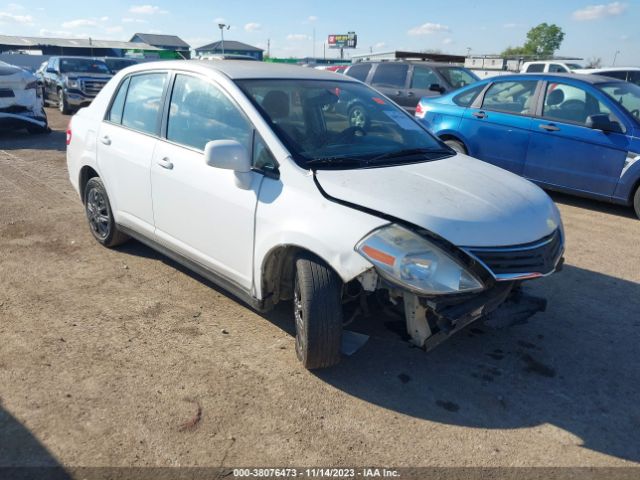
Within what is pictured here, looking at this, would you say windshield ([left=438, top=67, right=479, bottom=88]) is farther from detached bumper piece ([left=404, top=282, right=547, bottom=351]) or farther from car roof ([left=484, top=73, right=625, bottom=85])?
detached bumper piece ([left=404, top=282, right=547, bottom=351])

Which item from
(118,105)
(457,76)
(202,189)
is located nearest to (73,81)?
(457,76)

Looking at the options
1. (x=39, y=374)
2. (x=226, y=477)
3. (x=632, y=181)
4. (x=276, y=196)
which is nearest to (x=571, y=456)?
(x=226, y=477)

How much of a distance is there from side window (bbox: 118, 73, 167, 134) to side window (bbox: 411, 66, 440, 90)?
768 cm

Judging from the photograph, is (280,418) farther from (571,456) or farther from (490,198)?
(490,198)

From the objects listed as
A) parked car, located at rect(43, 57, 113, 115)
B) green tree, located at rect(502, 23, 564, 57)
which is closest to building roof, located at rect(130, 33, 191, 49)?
green tree, located at rect(502, 23, 564, 57)

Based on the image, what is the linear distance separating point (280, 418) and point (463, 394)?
1061 mm

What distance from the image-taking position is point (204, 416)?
112 inches

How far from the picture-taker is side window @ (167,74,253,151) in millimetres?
3539

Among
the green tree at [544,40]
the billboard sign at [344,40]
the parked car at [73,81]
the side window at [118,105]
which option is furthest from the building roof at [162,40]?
the side window at [118,105]

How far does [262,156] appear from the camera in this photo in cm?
335

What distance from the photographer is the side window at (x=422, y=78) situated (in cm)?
1107

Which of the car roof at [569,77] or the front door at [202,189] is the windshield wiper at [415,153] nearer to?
the front door at [202,189]

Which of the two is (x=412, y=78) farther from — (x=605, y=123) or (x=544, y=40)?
(x=544, y=40)

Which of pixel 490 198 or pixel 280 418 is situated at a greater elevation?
pixel 490 198
